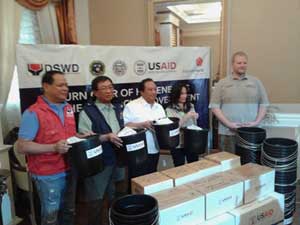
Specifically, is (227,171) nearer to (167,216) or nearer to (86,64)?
(167,216)

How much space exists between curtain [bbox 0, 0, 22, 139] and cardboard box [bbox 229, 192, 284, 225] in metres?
2.22

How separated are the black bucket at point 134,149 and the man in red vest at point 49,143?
37cm

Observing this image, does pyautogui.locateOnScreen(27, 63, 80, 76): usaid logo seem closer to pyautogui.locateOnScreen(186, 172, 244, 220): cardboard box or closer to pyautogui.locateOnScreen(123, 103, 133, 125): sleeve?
pyautogui.locateOnScreen(123, 103, 133, 125): sleeve

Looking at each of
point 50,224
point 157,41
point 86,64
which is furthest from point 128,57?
point 50,224

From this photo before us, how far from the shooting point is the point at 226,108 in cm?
267

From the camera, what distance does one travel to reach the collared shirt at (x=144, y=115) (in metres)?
2.27

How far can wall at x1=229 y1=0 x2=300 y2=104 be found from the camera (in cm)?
318

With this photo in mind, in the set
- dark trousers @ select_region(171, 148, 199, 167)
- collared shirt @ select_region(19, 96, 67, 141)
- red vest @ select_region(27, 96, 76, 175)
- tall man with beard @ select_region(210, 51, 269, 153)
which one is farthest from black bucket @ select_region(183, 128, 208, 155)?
collared shirt @ select_region(19, 96, 67, 141)

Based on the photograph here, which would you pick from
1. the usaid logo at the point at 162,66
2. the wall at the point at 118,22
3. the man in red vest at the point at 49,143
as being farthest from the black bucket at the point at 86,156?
the wall at the point at 118,22

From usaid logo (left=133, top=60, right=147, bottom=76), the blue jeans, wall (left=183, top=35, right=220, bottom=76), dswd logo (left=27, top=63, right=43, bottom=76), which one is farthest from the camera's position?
wall (left=183, top=35, right=220, bottom=76)

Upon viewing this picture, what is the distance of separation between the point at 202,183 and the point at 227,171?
9.6 inches

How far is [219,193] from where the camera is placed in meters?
1.52

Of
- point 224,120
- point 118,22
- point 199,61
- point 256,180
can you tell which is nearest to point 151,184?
point 256,180

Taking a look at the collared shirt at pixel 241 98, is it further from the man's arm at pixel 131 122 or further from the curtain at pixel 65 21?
the curtain at pixel 65 21
